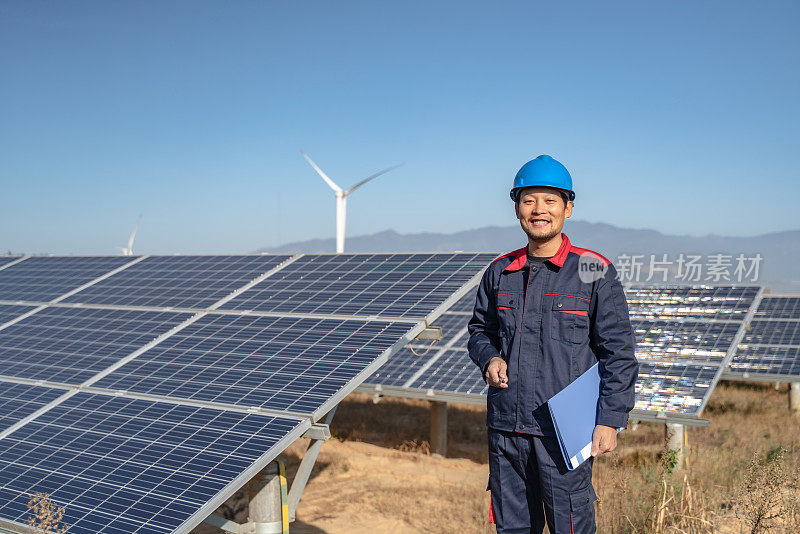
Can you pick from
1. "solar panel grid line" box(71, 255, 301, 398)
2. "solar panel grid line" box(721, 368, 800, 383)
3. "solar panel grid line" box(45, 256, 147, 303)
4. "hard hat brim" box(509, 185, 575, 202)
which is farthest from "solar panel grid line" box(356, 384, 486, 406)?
"solar panel grid line" box(721, 368, 800, 383)

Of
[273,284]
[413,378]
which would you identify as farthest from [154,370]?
[413,378]

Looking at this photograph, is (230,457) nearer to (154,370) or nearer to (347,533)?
(154,370)

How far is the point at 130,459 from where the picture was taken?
6.80 meters

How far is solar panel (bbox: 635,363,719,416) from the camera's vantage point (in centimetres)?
1223

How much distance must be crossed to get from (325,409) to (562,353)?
320cm

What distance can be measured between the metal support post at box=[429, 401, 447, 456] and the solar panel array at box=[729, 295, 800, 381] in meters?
8.50

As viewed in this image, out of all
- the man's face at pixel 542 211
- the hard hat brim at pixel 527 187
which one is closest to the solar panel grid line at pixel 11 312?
the hard hat brim at pixel 527 187

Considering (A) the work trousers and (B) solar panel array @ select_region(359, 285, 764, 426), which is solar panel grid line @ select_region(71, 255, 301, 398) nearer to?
(B) solar panel array @ select_region(359, 285, 764, 426)

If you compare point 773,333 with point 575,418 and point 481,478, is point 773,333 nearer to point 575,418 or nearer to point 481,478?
point 481,478

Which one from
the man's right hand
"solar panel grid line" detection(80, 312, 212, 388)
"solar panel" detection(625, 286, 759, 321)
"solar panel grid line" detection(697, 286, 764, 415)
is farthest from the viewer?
"solar panel" detection(625, 286, 759, 321)

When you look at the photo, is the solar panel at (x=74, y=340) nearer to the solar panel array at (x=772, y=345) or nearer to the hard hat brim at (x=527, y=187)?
the hard hat brim at (x=527, y=187)

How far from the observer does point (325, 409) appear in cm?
692

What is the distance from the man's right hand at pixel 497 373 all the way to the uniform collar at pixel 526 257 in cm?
68

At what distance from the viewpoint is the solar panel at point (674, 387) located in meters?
12.2
